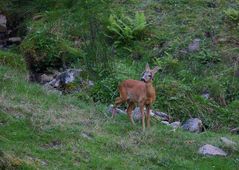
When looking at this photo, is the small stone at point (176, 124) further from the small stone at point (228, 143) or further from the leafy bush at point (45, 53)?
the leafy bush at point (45, 53)

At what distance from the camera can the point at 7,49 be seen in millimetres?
20188

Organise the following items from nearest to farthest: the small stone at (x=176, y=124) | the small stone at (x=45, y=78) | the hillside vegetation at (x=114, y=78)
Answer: the hillside vegetation at (x=114, y=78)
the small stone at (x=176, y=124)
the small stone at (x=45, y=78)

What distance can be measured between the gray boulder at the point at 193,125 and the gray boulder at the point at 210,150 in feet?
6.83

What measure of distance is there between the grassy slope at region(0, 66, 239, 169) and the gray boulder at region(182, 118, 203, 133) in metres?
0.54

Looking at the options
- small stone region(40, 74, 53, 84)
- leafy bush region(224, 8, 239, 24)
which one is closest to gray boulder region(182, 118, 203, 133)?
small stone region(40, 74, 53, 84)

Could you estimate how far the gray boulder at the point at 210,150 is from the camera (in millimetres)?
12617

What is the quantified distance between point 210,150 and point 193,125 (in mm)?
2465

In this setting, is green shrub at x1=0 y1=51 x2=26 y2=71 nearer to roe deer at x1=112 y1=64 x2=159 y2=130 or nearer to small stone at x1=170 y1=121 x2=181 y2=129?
roe deer at x1=112 y1=64 x2=159 y2=130

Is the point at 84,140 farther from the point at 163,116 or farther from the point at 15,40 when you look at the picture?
the point at 15,40

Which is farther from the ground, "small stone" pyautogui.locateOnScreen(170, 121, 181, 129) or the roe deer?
the roe deer

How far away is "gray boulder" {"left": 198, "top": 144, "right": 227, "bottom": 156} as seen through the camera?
12.6 metres

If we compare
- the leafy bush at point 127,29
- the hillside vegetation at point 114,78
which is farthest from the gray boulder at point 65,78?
the leafy bush at point 127,29

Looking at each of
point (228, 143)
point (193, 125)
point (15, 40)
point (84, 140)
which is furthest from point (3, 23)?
point (228, 143)

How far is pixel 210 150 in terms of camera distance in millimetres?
12711
